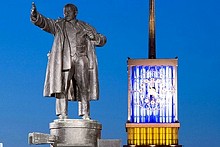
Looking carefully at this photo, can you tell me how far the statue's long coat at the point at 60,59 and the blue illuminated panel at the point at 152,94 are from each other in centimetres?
9852

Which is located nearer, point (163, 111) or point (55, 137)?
point (55, 137)

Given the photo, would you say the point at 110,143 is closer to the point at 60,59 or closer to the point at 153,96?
the point at 60,59

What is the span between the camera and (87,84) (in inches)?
974

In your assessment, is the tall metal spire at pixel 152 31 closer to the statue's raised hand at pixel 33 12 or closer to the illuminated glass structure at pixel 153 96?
the illuminated glass structure at pixel 153 96

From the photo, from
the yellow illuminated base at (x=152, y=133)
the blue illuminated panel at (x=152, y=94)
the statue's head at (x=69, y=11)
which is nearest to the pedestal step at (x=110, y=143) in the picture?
the statue's head at (x=69, y=11)

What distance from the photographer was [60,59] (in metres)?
24.5

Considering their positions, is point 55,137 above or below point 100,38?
below

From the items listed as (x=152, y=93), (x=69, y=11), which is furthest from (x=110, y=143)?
(x=152, y=93)

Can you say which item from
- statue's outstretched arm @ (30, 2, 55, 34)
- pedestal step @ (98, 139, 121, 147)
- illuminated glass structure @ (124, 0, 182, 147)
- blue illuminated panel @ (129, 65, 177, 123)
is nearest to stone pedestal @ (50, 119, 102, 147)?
pedestal step @ (98, 139, 121, 147)

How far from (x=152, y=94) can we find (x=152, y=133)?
663 centimetres

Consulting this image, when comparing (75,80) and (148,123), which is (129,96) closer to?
(148,123)

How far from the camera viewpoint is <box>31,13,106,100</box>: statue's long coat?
24.4m

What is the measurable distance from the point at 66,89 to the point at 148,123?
3979 inches

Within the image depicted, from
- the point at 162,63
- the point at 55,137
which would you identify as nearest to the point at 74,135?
the point at 55,137
